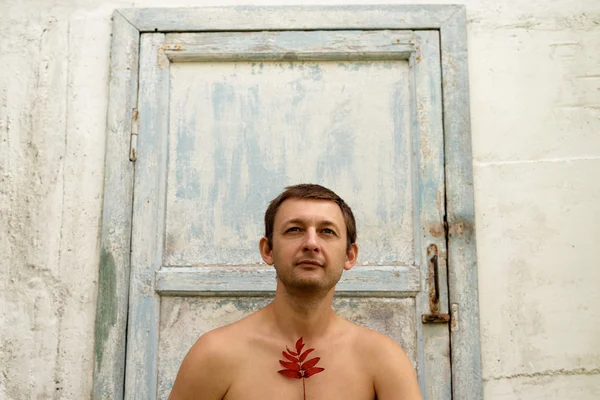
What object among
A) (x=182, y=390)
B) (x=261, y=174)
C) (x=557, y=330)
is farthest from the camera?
(x=261, y=174)

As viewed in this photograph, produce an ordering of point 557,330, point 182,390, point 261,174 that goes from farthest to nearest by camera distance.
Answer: point 261,174 → point 557,330 → point 182,390

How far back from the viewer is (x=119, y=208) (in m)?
2.71

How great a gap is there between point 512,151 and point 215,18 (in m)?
1.39

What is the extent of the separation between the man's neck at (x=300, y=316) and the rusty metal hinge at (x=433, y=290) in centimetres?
53

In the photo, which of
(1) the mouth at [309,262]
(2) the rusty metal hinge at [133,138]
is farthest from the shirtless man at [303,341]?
(2) the rusty metal hinge at [133,138]

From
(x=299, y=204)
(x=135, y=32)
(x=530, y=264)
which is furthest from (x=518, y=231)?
(x=135, y=32)

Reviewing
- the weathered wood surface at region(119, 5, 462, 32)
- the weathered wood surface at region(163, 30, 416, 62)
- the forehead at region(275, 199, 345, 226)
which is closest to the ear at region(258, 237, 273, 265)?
the forehead at region(275, 199, 345, 226)

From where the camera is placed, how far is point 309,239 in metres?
2.14

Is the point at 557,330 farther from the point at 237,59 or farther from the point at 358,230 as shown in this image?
the point at 237,59

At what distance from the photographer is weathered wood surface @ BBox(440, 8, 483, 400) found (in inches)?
100

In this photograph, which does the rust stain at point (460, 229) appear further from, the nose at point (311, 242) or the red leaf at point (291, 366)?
the red leaf at point (291, 366)

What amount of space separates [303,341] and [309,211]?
0.45 metres

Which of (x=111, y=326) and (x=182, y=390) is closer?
(x=182, y=390)

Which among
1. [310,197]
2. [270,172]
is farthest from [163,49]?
[310,197]
